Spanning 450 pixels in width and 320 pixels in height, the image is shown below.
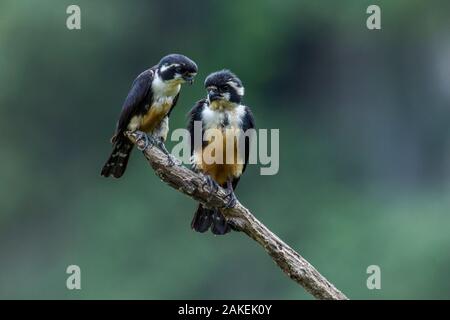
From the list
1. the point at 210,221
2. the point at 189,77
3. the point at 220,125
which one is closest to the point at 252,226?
the point at 210,221

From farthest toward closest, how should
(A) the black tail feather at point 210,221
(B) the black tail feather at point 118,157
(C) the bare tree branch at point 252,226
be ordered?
(B) the black tail feather at point 118,157 → (A) the black tail feather at point 210,221 → (C) the bare tree branch at point 252,226

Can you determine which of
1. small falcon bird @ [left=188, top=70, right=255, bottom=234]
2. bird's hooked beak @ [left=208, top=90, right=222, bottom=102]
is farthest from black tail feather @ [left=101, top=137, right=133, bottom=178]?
bird's hooked beak @ [left=208, top=90, right=222, bottom=102]

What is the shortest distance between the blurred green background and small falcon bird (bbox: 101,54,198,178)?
7.05 metres

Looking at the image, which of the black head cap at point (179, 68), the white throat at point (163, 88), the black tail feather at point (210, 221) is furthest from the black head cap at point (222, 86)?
the black tail feather at point (210, 221)

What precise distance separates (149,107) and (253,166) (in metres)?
7.82

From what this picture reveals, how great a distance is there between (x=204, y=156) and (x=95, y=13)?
913cm

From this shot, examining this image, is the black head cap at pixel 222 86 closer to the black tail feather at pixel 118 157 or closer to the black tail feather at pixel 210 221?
the black tail feather at pixel 210 221

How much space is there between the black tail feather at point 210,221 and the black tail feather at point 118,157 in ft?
2.47

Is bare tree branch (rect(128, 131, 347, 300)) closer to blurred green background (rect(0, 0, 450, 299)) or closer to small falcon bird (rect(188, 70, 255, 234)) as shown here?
small falcon bird (rect(188, 70, 255, 234))

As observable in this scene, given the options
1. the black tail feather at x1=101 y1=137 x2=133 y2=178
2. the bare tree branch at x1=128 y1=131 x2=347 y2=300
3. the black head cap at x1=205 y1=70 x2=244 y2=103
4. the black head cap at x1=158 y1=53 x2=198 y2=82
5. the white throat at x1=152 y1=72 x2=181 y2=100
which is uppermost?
the black head cap at x1=158 y1=53 x2=198 y2=82

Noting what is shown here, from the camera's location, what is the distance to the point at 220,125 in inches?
298

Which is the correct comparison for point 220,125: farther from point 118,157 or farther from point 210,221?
point 118,157

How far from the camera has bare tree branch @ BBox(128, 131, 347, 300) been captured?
6820mm

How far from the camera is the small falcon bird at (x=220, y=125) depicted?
750 centimetres
